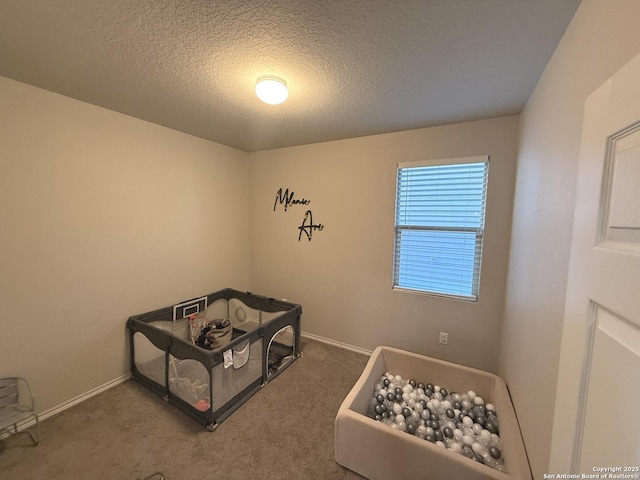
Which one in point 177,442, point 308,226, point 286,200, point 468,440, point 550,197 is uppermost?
point 286,200

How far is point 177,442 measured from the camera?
5.23 ft

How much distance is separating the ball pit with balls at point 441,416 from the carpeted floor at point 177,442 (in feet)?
1.28

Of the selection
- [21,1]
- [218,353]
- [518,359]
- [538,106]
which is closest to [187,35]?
[21,1]

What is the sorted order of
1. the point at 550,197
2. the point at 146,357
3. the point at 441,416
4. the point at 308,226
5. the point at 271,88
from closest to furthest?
1. the point at 550,197
2. the point at 271,88
3. the point at 441,416
4. the point at 146,357
5. the point at 308,226

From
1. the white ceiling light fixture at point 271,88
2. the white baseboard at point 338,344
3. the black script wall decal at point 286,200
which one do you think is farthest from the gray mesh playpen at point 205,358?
the white ceiling light fixture at point 271,88

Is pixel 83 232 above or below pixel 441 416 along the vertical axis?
above

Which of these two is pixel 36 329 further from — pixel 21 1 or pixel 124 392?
pixel 21 1

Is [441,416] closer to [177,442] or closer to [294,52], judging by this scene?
[177,442]

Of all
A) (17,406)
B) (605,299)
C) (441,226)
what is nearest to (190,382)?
(17,406)

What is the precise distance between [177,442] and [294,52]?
2.56 meters

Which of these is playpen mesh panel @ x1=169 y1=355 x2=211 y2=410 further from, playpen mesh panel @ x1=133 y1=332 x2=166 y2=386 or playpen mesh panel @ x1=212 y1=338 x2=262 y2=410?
playpen mesh panel @ x1=133 y1=332 x2=166 y2=386

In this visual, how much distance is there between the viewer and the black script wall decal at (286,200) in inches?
117

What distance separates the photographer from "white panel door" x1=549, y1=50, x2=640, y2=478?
0.44m

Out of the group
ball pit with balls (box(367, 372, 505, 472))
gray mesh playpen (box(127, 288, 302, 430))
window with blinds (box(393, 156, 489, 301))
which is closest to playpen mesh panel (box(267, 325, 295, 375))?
gray mesh playpen (box(127, 288, 302, 430))
